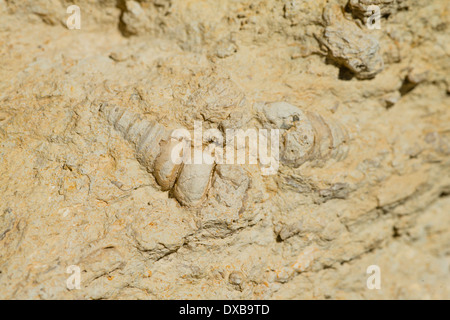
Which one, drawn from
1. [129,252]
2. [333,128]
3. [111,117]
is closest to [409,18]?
[333,128]

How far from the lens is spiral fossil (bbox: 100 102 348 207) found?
1769 millimetres

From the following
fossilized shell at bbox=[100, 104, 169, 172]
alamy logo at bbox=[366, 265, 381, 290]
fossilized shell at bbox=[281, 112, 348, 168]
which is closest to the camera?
fossilized shell at bbox=[100, 104, 169, 172]

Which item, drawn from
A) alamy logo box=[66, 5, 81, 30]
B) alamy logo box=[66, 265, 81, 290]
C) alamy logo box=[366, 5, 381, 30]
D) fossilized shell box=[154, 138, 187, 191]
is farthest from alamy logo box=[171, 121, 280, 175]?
alamy logo box=[66, 5, 81, 30]

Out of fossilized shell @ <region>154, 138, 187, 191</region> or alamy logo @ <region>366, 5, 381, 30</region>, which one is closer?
fossilized shell @ <region>154, 138, 187, 191</region>

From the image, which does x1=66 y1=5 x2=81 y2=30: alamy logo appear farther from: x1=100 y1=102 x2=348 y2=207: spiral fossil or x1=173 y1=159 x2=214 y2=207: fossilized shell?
Result: x1=173 y1=159 x2=214 y2=207: fossilized shell

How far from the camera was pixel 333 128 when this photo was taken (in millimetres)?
1970

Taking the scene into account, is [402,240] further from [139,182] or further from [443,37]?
[139,182]

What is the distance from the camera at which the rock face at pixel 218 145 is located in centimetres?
178

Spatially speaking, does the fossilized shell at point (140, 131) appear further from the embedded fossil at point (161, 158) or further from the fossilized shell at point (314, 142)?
the fossilized shell at point (314, 142)

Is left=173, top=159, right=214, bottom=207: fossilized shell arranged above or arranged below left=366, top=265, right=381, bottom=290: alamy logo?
above

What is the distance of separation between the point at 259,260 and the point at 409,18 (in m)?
1.48

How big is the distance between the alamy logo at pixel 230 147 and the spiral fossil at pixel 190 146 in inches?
0.9

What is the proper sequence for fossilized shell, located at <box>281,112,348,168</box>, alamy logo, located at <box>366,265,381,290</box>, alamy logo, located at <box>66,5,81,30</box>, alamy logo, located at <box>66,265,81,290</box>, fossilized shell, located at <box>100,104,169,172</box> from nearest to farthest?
1. alamy logo, located at <box>66,265,81,290</box>
2. fossilized shell, located at <box>100,104,169,172</box>
3. fossilized shell, located at <box>281,112,348,168</box>
4. alamy logo, located at <box>66,5,81,30</box>
5. alamy logo, located at <box>366,265,381,290</box>

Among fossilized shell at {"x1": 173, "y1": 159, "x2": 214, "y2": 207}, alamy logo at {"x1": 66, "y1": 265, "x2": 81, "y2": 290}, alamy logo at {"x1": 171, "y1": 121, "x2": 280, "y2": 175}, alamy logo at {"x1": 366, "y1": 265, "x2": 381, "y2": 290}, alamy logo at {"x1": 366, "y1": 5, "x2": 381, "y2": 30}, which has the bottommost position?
alamy logo at {"x1": 366, "y1": 265, "x2": 381, "y2": 290}
